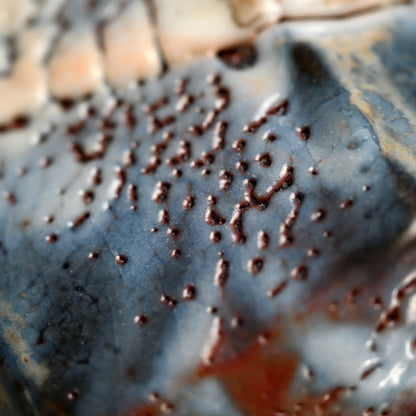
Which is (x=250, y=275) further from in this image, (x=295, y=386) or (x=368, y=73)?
(x=368, y=73)

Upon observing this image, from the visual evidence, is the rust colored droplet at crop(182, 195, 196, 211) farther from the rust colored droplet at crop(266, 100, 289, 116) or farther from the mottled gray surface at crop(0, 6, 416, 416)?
the rust colored droplet at crop(266, 100, 289, 116)

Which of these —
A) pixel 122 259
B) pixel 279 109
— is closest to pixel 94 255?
pixel 122 259

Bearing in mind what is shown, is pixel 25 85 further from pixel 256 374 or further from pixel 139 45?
pixel 256 374

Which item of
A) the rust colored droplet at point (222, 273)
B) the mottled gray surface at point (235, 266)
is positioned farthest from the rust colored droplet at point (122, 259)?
the rust colored droplet at point (222, 273)

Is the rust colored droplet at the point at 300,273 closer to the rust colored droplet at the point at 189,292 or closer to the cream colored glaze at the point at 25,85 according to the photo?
the rust colored droplet at the point at 189,292

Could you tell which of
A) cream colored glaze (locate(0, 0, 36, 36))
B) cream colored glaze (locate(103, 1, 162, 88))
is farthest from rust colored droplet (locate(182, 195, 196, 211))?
cream colored glaze (locate(0, 0, 36, 36))
